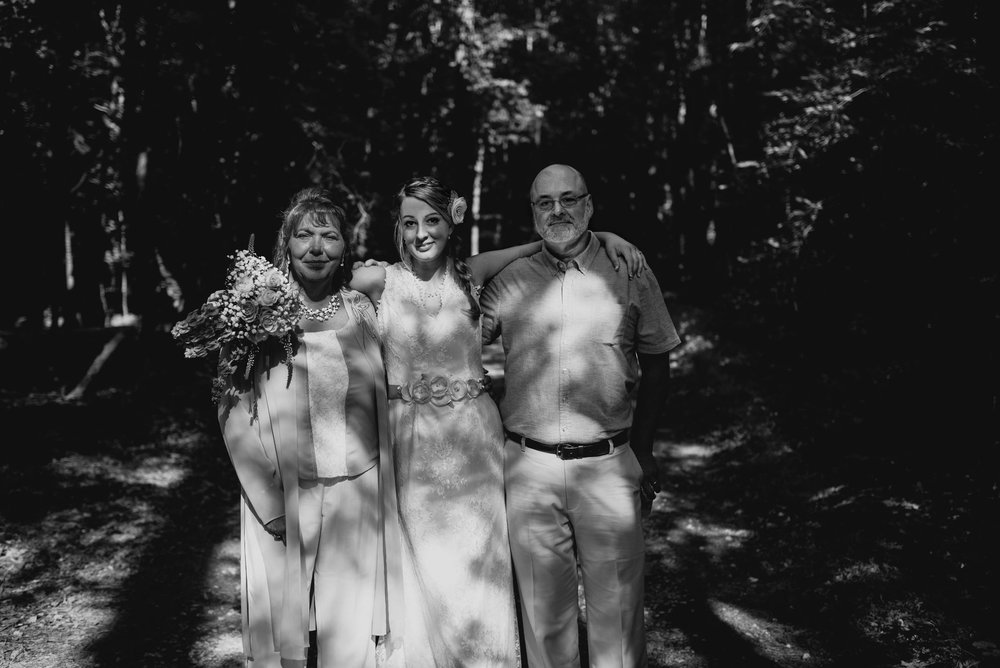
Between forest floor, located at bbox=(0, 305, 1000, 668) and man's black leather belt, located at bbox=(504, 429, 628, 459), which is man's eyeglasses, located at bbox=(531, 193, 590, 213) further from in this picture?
forest floor, located at bbox=(0, 305, 1000, 668)

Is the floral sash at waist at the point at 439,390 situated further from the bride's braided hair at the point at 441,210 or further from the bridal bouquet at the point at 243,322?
the bridal bouquet at the point at 243,322

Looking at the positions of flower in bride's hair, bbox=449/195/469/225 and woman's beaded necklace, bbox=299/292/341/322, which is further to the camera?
flower in bride's hair, bbox=449/195/469/225

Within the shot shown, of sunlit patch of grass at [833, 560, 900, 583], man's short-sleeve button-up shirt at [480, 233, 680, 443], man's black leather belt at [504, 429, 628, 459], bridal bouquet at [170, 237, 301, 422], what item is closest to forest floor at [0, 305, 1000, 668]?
sunlit patch of grass at [833, 560, 900, 583]

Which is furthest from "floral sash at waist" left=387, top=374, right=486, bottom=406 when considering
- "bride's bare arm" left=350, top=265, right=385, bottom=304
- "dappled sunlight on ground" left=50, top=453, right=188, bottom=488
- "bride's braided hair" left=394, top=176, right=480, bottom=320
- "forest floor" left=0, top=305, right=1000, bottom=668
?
"dappled sunlight on ground" left=50, top=453, right=188, bottom=488

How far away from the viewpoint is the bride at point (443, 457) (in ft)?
11.6

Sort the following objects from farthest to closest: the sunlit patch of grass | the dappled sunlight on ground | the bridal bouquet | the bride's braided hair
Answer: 1. the dappled sunlight on ground
2. the sunlit patch of grass
3. the bride's braided hair
4. the bridal bouquet

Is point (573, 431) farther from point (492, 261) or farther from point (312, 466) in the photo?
point (312, 466)

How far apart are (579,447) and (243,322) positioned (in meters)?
1.61

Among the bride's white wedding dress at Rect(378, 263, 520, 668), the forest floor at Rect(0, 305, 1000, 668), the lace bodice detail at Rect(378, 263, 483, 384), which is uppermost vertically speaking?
the lace bodice detail at Rect(378, 263, 483, 384)

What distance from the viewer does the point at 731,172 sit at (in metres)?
14.1

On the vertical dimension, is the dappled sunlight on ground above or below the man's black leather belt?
below

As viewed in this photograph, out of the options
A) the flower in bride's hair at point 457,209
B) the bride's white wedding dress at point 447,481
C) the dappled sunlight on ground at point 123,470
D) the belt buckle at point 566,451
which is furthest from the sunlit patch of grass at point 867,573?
the dappled sunlight on ground at point 123,470

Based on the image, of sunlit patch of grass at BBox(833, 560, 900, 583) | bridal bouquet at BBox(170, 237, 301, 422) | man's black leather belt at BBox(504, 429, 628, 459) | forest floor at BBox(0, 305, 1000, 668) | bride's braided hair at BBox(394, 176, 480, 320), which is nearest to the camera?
bridal bouquet at BBox(170, 237, 301, 422)

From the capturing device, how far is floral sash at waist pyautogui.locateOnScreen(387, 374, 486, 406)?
3525mm
